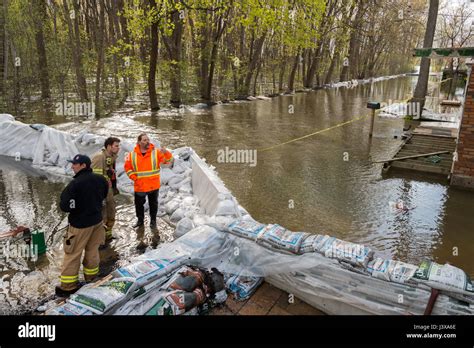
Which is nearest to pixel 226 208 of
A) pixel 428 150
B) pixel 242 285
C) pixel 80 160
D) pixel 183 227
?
pixel 183 227

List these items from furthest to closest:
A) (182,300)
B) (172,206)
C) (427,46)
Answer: (427,46), (172,206), (182,300)

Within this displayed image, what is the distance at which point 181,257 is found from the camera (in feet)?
12.7

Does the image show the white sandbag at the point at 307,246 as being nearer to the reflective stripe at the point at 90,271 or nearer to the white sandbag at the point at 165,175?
the reflective stripe at the point at 90,271

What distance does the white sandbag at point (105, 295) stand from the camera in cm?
313

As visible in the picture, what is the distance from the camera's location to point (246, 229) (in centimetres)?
428

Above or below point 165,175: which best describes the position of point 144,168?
above

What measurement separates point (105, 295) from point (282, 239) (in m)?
1.86

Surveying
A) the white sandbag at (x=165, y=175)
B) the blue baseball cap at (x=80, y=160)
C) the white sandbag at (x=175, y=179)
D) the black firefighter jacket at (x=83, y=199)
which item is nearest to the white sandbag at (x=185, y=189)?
the white sandbag at (x=175, y=179)

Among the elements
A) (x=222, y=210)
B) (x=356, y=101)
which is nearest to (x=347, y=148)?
(x=222, y=210)

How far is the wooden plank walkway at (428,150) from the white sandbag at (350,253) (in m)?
5.54

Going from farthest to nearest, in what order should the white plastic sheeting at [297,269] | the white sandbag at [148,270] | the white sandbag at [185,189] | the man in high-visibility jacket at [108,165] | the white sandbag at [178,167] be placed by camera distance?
the white sandbag at [178,167], the white sandbag at [185,189], the man in high-visibility jacket at [108,165], the white sandbag at [148,270], the white plastic sheeting at [297,269]

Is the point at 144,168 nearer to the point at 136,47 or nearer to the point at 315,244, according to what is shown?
the point at 315,244
